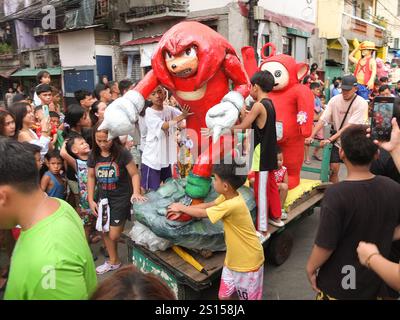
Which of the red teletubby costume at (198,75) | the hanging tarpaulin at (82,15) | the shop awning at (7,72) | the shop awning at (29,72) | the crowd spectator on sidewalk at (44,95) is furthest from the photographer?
the shop awning at (7,72)

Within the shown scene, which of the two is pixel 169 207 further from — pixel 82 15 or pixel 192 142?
pixel 82 15

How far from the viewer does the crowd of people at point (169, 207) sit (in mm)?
1252

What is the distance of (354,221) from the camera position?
1.75 m

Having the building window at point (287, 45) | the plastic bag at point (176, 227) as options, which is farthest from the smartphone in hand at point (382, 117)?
the building window at point (287, 45)

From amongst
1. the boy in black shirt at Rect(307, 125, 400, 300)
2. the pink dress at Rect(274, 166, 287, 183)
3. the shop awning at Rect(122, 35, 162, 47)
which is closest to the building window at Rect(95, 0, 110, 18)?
the shop awning at Rect(122, 35, 162, 47)

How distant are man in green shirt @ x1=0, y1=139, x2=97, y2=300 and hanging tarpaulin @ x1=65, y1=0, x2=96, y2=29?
43.0 feet

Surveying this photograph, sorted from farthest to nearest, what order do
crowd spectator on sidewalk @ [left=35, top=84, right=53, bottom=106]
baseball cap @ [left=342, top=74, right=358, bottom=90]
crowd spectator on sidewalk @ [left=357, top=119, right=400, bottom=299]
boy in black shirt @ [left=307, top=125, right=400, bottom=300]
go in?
crowd spectator on sidewalk @ [left=35, top=84, right=53, bottom=106] < baseball cap @ [left=342, top=74, right=358, bottom=90] < boy in black shirt @ [left=307, top=125, right=400, bottom=300] < crowd spectator on sidewalk @ [left=357, top=119, right=400, bottom=299]

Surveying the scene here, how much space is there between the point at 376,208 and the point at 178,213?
1346mm

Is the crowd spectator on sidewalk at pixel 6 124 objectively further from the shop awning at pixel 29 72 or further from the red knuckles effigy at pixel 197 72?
the shop awning at pixel 29 72

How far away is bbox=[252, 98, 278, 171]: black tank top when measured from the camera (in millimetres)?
2936

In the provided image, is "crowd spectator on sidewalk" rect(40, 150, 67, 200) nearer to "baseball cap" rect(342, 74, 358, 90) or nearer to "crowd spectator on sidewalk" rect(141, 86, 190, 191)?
"crowd spectator on sidewalk" rect(141, 86, 190, 191)

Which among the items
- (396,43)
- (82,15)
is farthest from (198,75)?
(396,43)

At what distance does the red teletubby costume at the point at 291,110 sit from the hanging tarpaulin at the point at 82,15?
11.0 m

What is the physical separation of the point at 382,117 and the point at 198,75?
1441mm
